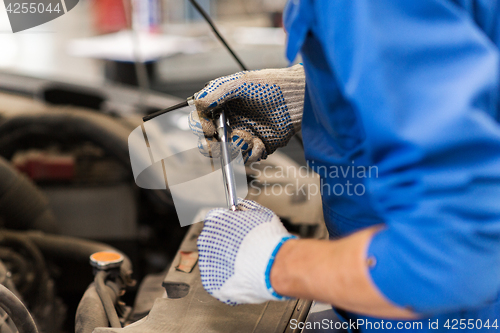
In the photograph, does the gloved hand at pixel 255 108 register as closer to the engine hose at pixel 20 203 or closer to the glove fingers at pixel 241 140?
the glove fingers at pixel 241 140

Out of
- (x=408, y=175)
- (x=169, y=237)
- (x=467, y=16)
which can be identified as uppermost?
(x=467, y=16)

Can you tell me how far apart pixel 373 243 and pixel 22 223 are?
130 centimetres

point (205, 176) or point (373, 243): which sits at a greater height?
point (373, 243)

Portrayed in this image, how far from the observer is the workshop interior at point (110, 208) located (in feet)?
2.19

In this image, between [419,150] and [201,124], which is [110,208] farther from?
[419,150]

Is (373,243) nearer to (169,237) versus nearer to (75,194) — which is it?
(169,237)

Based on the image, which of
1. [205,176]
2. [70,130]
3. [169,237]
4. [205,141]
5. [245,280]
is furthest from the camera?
[169,237]

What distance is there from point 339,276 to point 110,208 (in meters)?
1.40

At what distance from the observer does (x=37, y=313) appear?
1.13 metres

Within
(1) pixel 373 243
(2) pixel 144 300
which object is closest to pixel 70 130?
(2) pixel 144 300

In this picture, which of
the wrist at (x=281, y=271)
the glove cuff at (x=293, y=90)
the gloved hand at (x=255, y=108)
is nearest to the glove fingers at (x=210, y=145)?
the gloved hand at (x=255, y=108)

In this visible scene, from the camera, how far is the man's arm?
0.36 meters

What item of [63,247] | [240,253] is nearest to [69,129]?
[63,247]

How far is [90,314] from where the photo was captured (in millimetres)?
700
